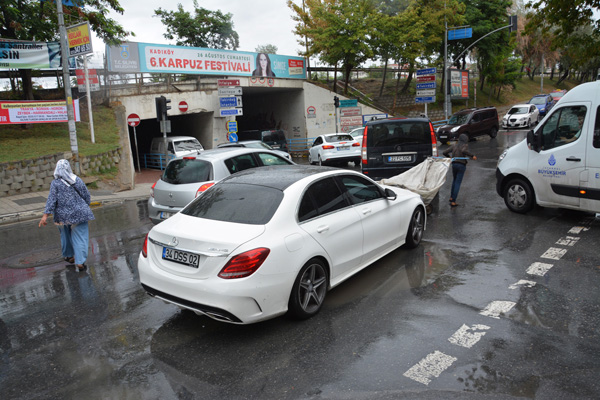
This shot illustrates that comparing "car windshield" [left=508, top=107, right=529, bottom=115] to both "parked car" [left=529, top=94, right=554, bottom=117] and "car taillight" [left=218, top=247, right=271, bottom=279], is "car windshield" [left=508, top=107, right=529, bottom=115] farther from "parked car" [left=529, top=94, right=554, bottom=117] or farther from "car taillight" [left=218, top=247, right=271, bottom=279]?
"car taillight" [left=218, top=247, right=271, bottom=279]

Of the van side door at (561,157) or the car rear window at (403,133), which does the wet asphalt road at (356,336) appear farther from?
the car rear window at (403,133)

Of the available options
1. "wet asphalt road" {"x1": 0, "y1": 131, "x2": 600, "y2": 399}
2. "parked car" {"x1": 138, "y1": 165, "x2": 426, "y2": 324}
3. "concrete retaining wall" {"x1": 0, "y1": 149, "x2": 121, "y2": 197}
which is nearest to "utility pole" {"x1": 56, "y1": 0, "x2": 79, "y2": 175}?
"concrete retaining wall" {"x1": 0, "y1": 149, "x2": 121, "y2": 197}

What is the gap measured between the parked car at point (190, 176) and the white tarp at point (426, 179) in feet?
10.0

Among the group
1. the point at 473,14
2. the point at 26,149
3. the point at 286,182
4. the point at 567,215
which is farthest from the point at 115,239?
the point at 473,14

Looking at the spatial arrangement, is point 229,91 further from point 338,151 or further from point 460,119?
point 460,119

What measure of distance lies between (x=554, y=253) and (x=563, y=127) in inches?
103

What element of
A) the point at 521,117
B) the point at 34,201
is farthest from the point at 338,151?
the point at 521,117

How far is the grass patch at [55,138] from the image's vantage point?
16.6 m

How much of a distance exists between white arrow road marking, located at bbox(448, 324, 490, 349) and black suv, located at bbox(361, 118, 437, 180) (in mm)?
6377

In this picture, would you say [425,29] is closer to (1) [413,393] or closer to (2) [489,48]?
(2) [489,48]

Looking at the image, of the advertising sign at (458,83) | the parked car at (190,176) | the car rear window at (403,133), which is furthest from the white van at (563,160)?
the advertising sign at (458,83)

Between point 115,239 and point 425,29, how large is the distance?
34.3 metres

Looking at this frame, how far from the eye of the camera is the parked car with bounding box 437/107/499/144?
82.5ft

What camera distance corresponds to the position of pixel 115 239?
29.7 ft
